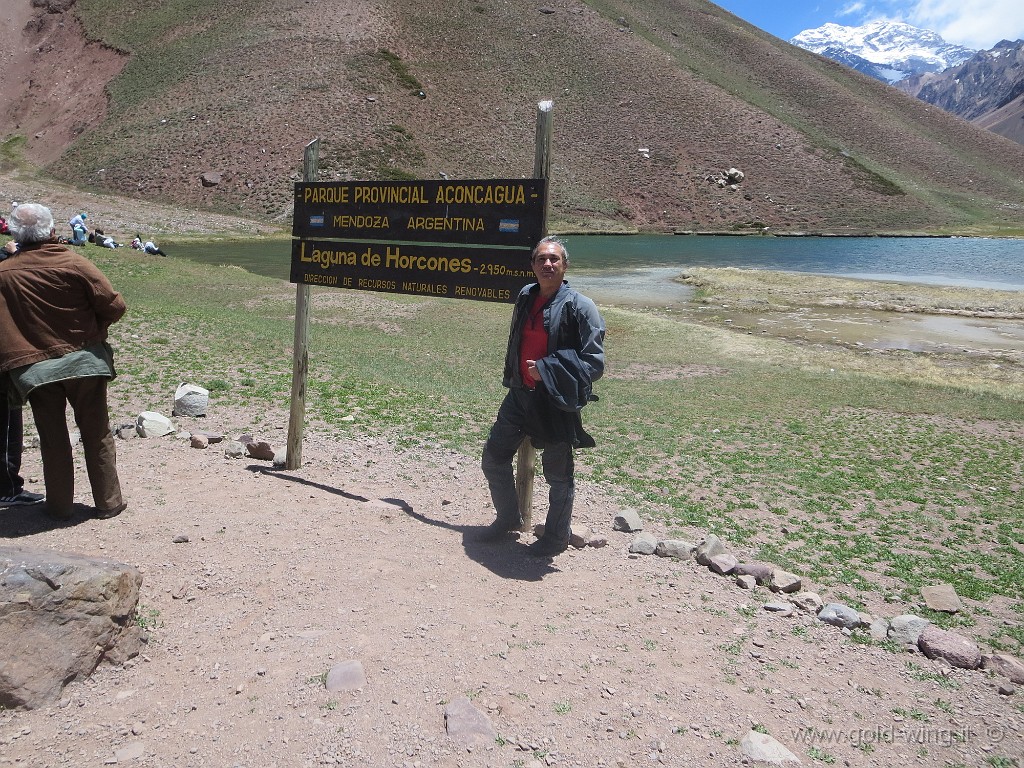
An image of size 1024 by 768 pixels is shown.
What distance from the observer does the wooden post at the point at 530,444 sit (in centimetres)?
503

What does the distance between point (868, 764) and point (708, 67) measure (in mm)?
123726

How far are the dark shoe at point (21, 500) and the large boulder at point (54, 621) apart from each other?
6.22ft

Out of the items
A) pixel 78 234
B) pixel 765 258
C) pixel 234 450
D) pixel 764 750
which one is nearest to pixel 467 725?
pixel 764 750

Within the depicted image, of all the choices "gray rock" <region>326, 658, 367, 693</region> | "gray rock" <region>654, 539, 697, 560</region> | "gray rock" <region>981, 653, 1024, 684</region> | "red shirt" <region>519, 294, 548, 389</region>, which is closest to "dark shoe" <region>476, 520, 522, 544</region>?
"gray rock" <region>654, 539, 697, 560</region>

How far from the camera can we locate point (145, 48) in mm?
85500

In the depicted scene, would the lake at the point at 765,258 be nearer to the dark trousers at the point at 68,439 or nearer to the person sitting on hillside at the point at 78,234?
the person sitting on hillside at the point at 78,234

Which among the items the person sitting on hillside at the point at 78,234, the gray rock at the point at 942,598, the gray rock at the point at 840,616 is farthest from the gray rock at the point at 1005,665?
the person sitting on hillside at the point at 78,234

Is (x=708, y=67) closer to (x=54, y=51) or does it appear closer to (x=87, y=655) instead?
(x=54, y=51)

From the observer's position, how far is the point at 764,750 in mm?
3227

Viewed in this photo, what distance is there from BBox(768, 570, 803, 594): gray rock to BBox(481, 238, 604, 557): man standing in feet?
4.61

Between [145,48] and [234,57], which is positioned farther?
[145,48]

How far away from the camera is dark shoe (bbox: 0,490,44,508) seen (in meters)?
5.11

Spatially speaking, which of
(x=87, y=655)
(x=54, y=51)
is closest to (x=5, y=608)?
(x=87, y=655)

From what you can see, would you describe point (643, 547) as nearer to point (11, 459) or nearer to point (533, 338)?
point (533, 338)
